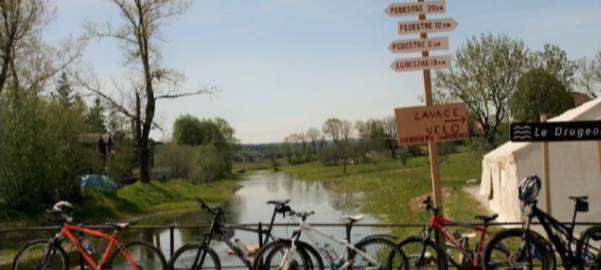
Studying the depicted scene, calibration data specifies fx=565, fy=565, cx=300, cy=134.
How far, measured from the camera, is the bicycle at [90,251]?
6.74 m

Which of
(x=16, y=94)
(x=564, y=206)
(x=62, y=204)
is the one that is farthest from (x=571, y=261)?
(x=16, y=94)

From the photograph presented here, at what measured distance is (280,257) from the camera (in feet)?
21.5

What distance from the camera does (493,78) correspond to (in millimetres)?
35281

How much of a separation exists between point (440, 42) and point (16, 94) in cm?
2529

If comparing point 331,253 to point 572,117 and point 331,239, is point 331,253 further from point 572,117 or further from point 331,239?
point 572,117

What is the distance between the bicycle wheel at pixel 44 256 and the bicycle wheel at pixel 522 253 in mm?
4979

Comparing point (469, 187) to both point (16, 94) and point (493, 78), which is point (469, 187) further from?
point (16, 94)

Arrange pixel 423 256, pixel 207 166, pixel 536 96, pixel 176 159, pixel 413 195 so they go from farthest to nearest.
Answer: pixel 207 166
pixel 176 159
pixel 536 96
pixel 413 195
pixel 423 256

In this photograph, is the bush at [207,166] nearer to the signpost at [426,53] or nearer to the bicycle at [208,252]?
the bicycle at [208,252]

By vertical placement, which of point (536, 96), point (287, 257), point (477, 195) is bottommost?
point (477, 195)

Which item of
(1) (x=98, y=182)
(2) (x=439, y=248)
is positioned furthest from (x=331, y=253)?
(1) (x=98, y=182)

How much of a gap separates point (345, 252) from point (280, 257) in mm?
760

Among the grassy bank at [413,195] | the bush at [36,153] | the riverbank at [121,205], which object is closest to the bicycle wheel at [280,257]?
the grassy bank at [413,195]

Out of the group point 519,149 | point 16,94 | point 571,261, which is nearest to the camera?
point 571,261
